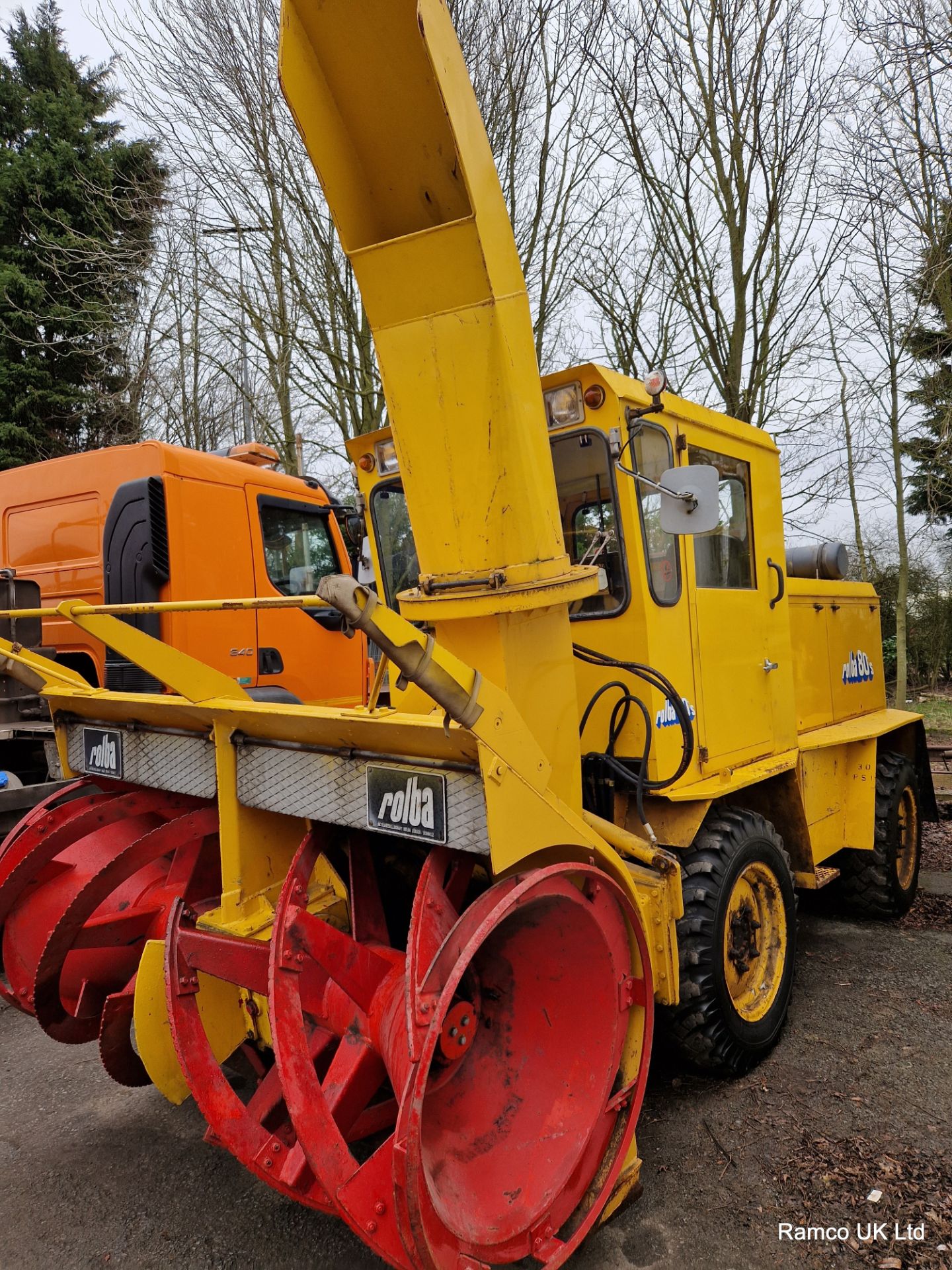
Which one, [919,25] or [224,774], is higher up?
[919,25]

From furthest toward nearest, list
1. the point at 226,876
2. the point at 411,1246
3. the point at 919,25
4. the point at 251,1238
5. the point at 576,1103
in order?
1. the point at 919,25
2. the point at 226,876
3. the point at 251,1238
4. the point at 576,1103
5. the point at 411,1246

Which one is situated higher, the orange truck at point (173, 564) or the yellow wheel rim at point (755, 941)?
the orange truck at point (173, 564)

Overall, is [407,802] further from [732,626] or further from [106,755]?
[732,626]

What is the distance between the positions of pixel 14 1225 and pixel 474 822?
2.06 meters

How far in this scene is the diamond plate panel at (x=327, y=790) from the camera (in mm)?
2158

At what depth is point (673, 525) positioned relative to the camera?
104 inches

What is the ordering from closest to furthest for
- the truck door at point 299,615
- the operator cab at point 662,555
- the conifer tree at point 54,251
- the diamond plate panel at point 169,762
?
the diamond plate panel at point 169,762
the operator cab at point 662,555
the truck door at point 299,615
the conifer tree at point 54,251

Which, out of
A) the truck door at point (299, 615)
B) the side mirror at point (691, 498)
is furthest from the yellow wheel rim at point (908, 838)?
the truck door at point (299, 615)

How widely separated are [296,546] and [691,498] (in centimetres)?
383

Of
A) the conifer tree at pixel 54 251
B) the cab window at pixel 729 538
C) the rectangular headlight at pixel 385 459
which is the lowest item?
the cab window at pixel 729 538

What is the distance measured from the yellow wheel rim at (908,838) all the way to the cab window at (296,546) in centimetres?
414

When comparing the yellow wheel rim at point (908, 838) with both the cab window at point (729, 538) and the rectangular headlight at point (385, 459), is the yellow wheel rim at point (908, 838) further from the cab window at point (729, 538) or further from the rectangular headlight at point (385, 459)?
the rectangular headlight at point (385, 459)

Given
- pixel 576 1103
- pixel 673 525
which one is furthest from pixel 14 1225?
pixel 673 525

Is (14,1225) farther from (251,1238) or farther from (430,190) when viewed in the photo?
(430,190)
